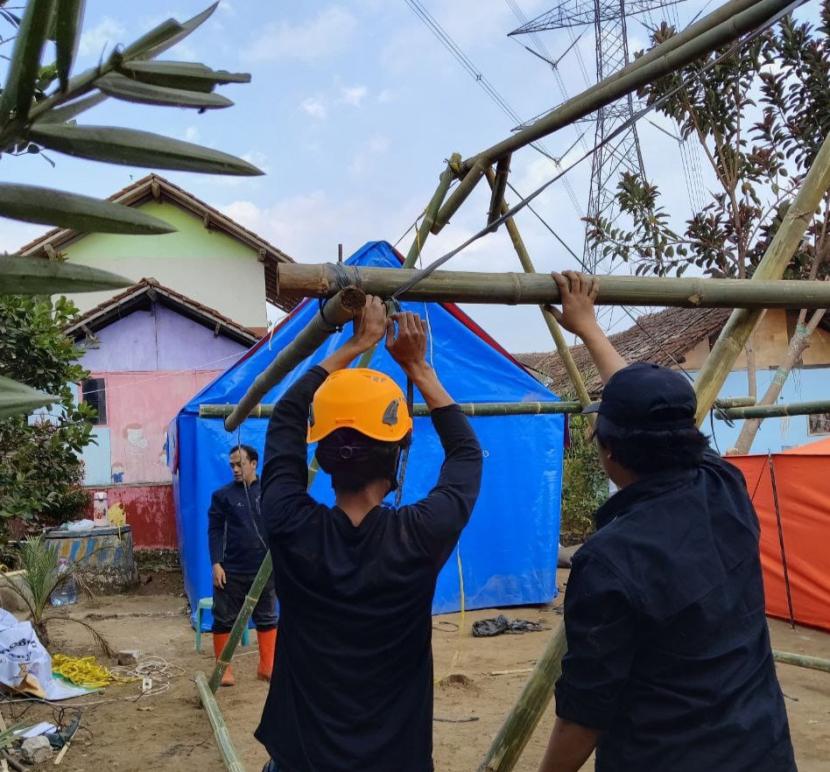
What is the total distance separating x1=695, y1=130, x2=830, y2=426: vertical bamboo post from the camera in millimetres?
2449

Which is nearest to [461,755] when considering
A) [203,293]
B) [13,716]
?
[13,716]

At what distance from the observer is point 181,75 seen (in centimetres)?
78

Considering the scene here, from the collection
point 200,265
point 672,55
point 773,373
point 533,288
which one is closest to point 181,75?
point 533,288

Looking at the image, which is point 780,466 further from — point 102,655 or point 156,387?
point 156,387

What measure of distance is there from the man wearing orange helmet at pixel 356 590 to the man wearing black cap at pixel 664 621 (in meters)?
0.38

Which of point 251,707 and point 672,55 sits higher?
point 672,55

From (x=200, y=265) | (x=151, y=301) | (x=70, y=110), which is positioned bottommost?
(x=70, y=110)

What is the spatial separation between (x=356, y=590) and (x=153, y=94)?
4.07 feet

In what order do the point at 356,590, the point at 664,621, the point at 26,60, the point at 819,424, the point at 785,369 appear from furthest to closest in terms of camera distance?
the point at 819,424, the point at 785,369, the point at 356,590, the point at 664,621, the point at 26,60

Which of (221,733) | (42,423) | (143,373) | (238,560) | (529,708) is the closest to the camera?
(529,708)

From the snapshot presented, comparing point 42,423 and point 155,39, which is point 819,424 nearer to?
point 42,423

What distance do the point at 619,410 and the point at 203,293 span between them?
14937 millimetres

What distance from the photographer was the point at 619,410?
1.56 m

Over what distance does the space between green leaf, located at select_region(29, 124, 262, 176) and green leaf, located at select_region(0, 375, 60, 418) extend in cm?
22
